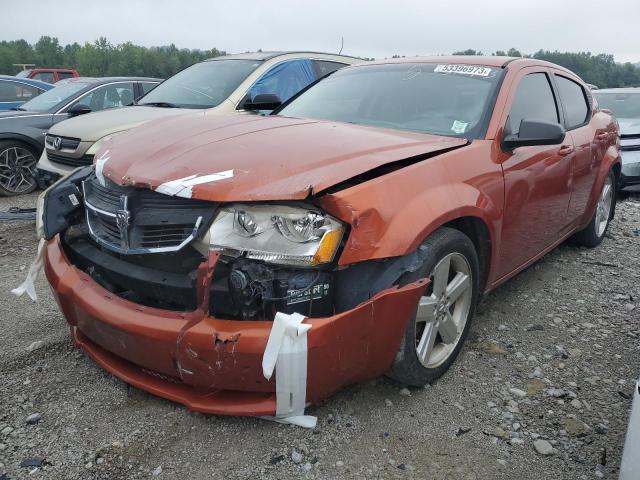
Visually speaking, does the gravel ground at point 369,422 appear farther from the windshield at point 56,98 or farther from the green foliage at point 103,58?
the green foliage at point 103,58

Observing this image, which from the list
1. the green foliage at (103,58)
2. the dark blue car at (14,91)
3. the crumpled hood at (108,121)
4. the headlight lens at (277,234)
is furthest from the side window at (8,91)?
the green foliage at (103,58)

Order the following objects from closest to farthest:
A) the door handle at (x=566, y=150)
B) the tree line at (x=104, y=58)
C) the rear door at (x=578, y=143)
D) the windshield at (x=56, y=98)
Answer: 1. the door handle at (x=566, y=150)
2. the rear door at (x=578, y=143)
3. the windshield at (x=56, y=98)
4. the tree line at (x=104, y=58)

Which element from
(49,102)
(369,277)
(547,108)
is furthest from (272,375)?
(49,102)

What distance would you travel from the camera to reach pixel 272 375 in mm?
2045

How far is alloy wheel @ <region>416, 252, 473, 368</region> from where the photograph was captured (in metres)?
2.52

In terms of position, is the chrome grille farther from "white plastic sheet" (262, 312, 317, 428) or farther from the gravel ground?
the gravel ground

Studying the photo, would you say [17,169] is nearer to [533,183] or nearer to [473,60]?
[473,60]

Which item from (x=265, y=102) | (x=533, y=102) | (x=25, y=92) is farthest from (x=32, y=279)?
(x=25, y=92)

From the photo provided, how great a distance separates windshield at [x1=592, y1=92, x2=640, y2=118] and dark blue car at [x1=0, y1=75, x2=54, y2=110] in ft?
31.5

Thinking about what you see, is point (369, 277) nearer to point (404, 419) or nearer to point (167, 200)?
point (404, 419)

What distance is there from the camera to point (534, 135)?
2896 millimetres

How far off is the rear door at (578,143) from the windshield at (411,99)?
987mm

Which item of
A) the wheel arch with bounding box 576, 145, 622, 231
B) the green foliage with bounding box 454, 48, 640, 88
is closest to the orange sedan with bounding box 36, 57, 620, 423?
the wheel arch with bounding box 576, 145, 622, 231

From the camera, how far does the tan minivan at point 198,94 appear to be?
5.43 metres
